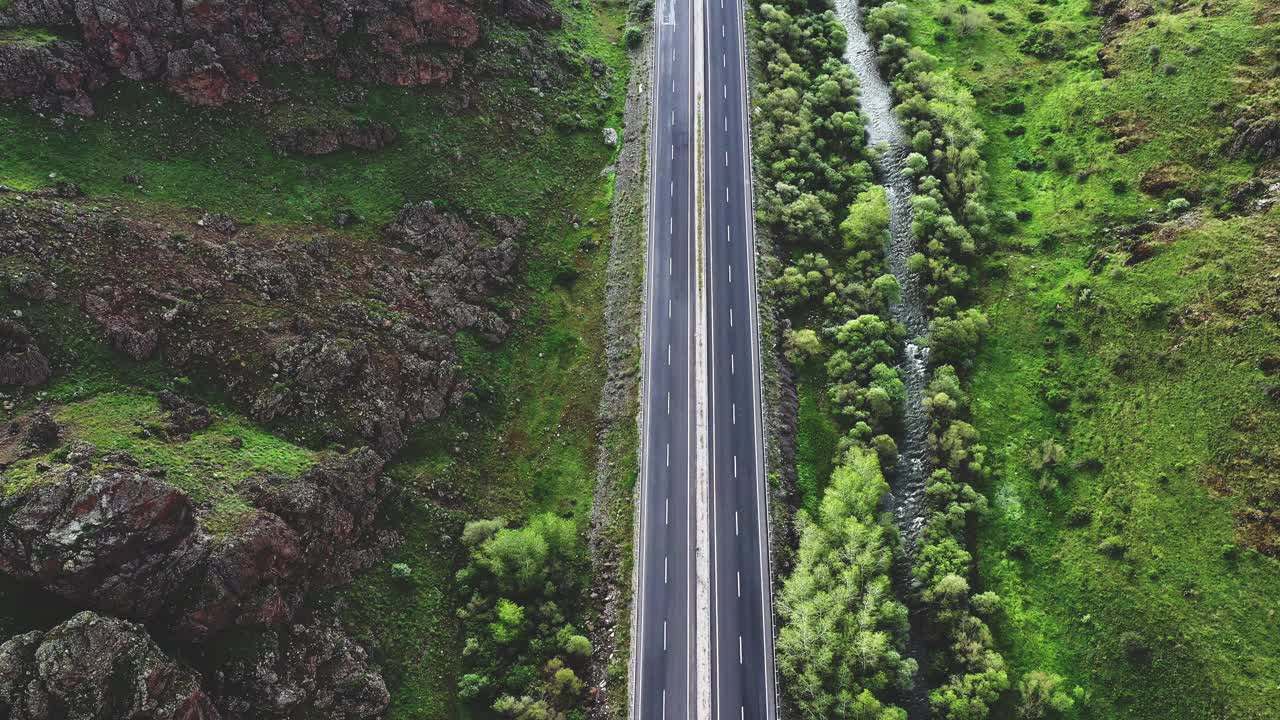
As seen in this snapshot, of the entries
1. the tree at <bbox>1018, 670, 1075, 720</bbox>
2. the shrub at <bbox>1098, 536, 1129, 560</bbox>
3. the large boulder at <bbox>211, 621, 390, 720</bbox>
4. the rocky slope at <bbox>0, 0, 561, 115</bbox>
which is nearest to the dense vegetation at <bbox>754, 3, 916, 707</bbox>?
the tree at <bbox>1018, 670, 1075, 720</bbox>

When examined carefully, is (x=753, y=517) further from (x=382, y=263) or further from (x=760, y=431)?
(x=382, y=263)

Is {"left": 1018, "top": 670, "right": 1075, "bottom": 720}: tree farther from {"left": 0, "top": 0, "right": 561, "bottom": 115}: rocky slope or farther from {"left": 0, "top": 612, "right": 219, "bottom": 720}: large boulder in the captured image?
{"left": 0, "top": 0, "right": 561, "bottom": 115}: rocky slope

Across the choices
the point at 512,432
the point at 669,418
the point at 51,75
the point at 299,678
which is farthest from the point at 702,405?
the point at 51,75

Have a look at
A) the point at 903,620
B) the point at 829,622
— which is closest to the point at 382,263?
the point at 829,622

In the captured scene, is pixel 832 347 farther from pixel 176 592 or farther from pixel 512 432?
pixel 176 592

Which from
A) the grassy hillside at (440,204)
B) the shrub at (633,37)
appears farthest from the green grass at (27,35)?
the shrub at (633,37)

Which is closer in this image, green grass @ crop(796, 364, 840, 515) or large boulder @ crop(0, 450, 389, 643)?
large boulder @ crop(0, 450, 389, 643)
